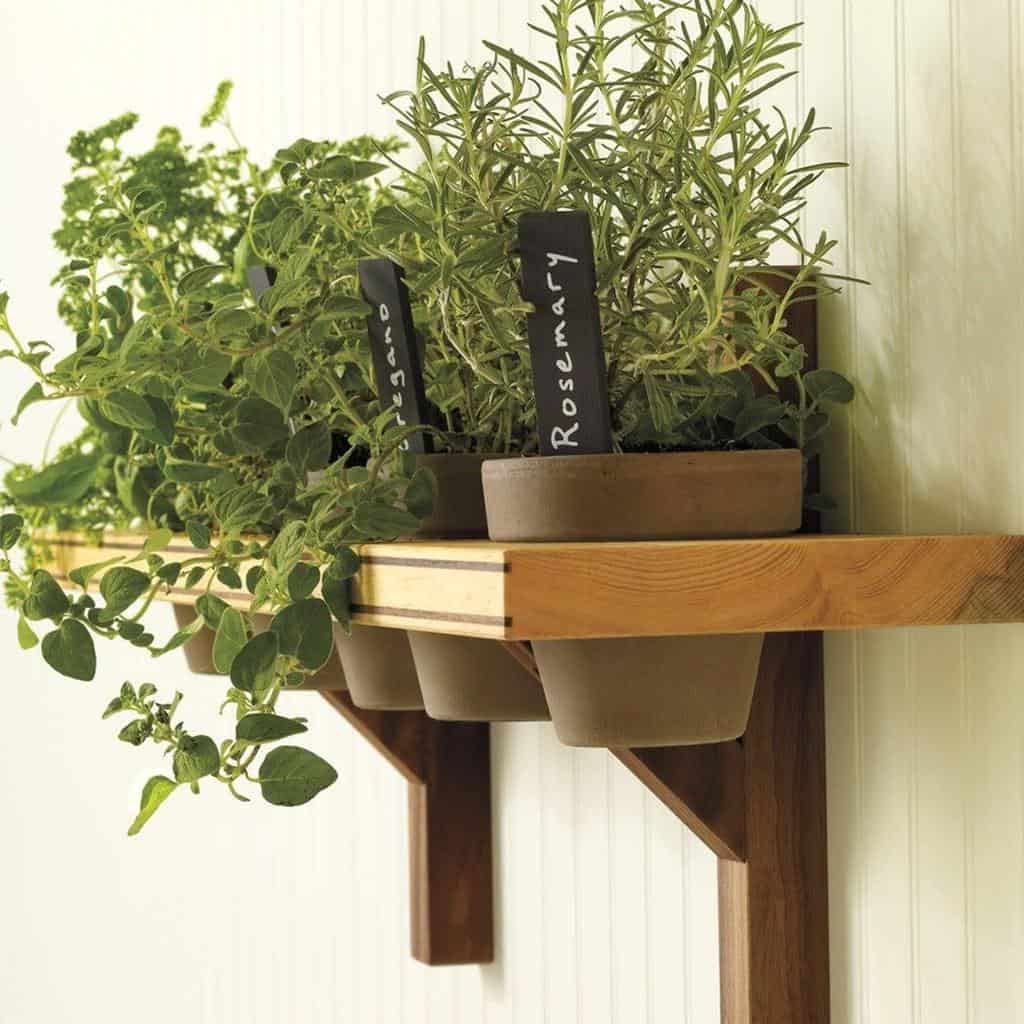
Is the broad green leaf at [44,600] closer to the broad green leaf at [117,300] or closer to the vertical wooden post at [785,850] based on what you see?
the broad green leaf at [117,300]

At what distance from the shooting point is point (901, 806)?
2.65 feet

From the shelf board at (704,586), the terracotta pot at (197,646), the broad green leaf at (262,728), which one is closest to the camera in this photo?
the shelf board at (704,586)

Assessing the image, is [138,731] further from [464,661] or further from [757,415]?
[757,415]

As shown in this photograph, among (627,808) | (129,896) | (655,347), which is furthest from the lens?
(129,896)

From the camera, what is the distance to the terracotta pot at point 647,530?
70 centimetres

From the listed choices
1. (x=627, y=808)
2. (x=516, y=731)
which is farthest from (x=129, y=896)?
(x=627, y=808)

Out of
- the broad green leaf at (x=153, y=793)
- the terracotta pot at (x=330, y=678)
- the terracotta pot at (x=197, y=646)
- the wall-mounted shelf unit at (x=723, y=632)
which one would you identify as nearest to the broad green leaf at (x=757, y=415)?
the wall-mounted shelf unit at (x=723, y=632)

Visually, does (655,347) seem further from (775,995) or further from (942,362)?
(775,995)

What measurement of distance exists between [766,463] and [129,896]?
4.83 ft

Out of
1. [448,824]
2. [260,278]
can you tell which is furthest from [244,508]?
[448,824]

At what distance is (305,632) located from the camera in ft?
2.46

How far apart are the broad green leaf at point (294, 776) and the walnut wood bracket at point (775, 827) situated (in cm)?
19

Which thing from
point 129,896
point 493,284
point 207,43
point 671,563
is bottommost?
point 129,896

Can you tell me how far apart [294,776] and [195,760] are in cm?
5
